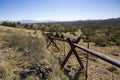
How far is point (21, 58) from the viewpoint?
812cm

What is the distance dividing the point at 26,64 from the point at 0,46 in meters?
3.79

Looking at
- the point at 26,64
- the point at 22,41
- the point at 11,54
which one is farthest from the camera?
the point at 22,41

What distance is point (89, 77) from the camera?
7398 millimetres

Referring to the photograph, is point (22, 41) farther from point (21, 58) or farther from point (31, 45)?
point (21, 58)

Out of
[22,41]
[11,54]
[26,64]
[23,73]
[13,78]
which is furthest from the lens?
[22,41]

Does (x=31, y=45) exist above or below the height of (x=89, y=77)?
above

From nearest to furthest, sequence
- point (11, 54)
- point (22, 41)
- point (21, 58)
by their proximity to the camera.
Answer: point (21, 58), point (11, 54), point (22, 41)

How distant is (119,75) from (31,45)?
5.03 metres

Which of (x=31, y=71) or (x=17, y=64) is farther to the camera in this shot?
(x=17, y=64)

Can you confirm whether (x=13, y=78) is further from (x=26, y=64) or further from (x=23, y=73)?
(x=26, y=64)

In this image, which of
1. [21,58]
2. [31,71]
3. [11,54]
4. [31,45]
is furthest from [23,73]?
[31,45]

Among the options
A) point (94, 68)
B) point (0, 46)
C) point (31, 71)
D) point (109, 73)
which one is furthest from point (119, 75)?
point (0, 46)

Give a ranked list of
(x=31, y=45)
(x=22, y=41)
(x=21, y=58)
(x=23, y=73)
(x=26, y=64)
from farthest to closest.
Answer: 1. (x=22, y=41)
2. (x=31, y=45)
3. (x=21, y=58)
4. (x=26, y=64)
5. (x=23, y=73)

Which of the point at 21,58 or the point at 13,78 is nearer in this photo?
the point at 13,78
